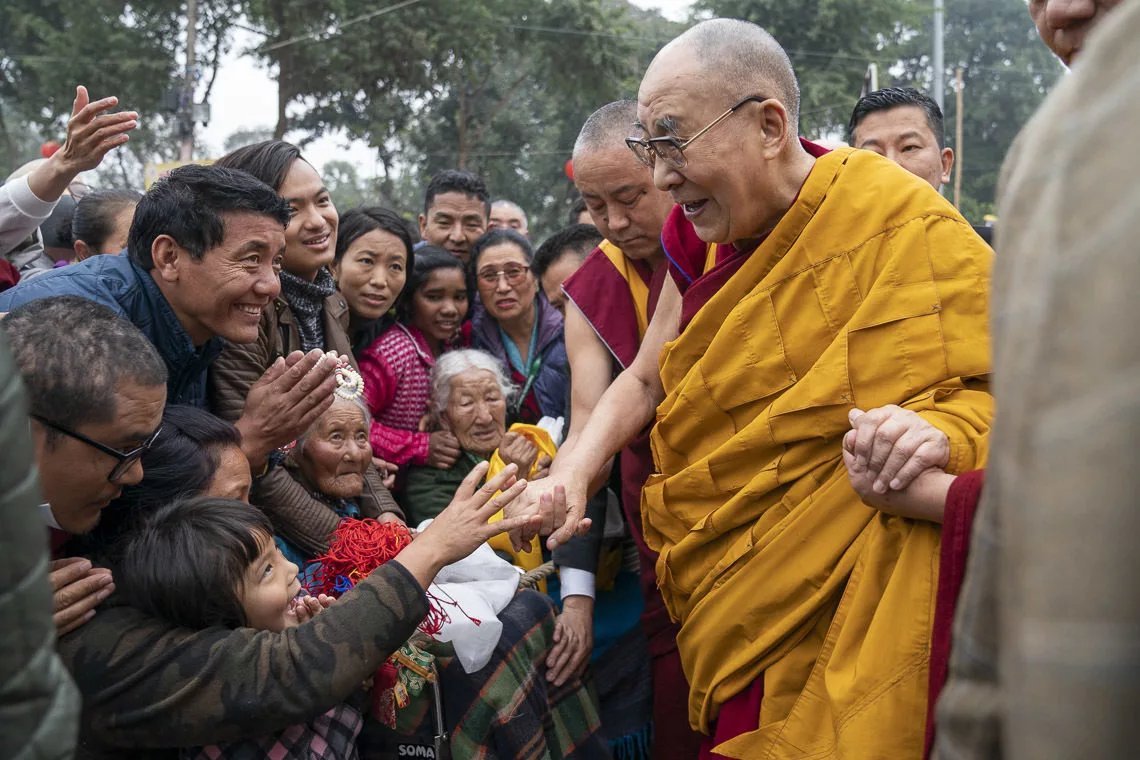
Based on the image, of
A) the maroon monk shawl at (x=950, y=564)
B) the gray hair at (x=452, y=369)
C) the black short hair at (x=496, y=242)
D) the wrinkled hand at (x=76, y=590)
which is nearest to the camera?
the maroon monk shawl at (x=950, y=564)

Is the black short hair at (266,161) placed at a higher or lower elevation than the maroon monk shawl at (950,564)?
higher

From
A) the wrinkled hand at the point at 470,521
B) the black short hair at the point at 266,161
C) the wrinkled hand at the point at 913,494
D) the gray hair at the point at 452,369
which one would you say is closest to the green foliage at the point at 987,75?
the gray hair at the point at 452,369

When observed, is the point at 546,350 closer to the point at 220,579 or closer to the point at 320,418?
the point at 320,418

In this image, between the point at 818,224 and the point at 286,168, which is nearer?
the point at 818,224

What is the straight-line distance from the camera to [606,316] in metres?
3.27

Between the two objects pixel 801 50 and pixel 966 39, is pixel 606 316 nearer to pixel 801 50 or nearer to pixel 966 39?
pixel 801 50

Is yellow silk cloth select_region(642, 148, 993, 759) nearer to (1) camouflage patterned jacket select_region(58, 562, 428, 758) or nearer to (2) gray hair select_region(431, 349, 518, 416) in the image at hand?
(1) camouflage patterned jacket select_region(58, 562, 428, 758)

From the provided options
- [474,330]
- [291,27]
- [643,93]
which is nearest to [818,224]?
[643,93]

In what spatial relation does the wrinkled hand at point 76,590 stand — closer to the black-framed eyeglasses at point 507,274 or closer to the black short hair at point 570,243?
the black-framed eyeglasses at point 507,274

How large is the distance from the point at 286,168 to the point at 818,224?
1832mm

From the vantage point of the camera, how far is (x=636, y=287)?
130 inches

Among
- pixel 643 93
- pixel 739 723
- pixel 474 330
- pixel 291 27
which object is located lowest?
pixel 739 723

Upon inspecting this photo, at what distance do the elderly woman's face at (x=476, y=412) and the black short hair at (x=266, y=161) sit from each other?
0.94 m

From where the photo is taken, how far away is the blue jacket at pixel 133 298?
255 centimetres
